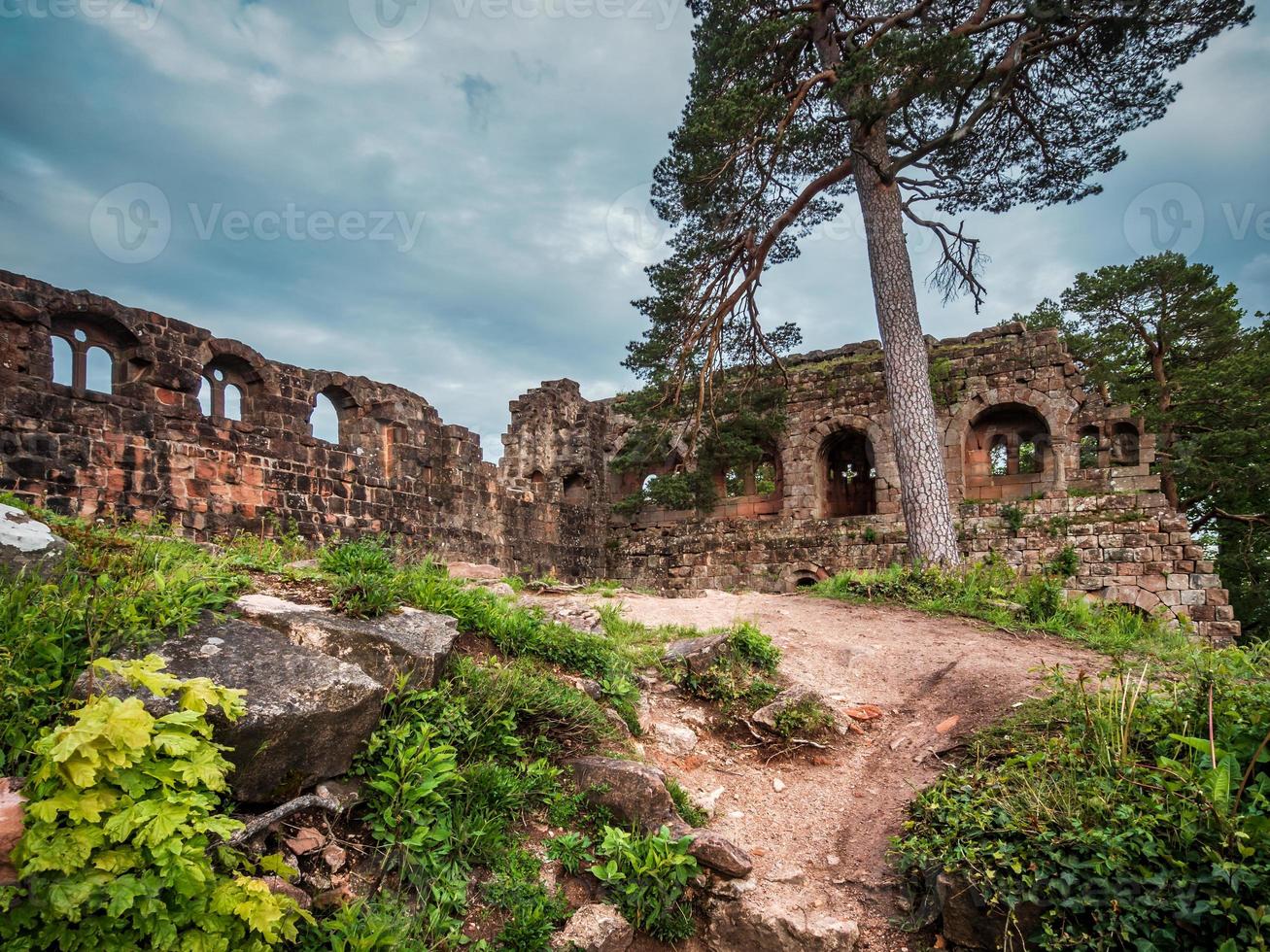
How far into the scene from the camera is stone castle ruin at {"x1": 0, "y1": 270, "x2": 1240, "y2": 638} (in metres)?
8.52

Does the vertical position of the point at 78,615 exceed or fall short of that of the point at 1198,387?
it falls short

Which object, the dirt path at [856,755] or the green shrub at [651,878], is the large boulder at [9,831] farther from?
the dirt path at [856,755]

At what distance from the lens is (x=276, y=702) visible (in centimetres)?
329

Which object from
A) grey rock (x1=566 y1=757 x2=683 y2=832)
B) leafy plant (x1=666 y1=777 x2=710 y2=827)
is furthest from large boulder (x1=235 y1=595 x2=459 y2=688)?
leafy plant (x1=666 y1=777 x2=710 y2=827)

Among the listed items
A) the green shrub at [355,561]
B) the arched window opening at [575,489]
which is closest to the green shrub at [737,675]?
the green shrub at [355,561]

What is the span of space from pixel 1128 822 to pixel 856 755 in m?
2.32

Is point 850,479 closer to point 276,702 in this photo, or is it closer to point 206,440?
point 206,440

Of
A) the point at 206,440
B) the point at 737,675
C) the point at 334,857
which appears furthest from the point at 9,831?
the point at 206,440

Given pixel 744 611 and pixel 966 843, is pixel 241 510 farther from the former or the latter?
pixel 966 843

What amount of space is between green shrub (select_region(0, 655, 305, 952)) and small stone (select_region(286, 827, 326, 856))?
0.37m

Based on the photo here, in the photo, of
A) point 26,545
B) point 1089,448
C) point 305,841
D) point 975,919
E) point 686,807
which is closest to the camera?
point 305,841

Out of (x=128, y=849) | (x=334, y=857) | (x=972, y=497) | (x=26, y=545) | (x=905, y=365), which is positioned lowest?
(x=334, y=857)

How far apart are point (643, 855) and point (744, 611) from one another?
605 centimetres

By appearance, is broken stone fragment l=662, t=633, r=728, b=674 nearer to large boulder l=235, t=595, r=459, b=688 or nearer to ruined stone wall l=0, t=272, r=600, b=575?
large boulder l=235, t=595, r=459, b=688
